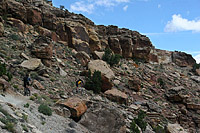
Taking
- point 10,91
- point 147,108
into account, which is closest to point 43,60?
point 10,91

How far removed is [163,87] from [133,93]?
741 cm

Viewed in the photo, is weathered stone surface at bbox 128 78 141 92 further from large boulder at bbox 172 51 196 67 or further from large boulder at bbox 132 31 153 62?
large boulder at bbox 172 51 196 67

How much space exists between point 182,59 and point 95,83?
34.9 m

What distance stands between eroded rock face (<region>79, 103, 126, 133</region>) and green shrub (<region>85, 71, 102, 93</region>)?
6920mm

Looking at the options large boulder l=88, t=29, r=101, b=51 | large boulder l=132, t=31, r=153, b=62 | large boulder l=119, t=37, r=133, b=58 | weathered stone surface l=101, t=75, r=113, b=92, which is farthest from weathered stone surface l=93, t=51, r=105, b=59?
large boulder l=132, t=31, r=153, b=62

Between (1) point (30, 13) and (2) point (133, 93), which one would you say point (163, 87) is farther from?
(1) point (30, 13)

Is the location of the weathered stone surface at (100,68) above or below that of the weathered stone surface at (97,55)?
below

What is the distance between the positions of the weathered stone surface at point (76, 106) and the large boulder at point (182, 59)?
38694 mm

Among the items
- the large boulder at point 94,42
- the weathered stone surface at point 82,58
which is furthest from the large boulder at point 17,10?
the large boulder at point 94,42

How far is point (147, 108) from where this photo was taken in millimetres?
19688

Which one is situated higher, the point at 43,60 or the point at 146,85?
the point at 43,60

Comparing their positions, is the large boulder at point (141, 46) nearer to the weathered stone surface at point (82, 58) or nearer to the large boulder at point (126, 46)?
the large boulder at point (126, 46)

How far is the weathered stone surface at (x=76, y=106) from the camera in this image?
11.2m

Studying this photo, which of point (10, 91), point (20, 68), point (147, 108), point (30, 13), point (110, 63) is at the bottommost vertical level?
A: point (147, 108)
